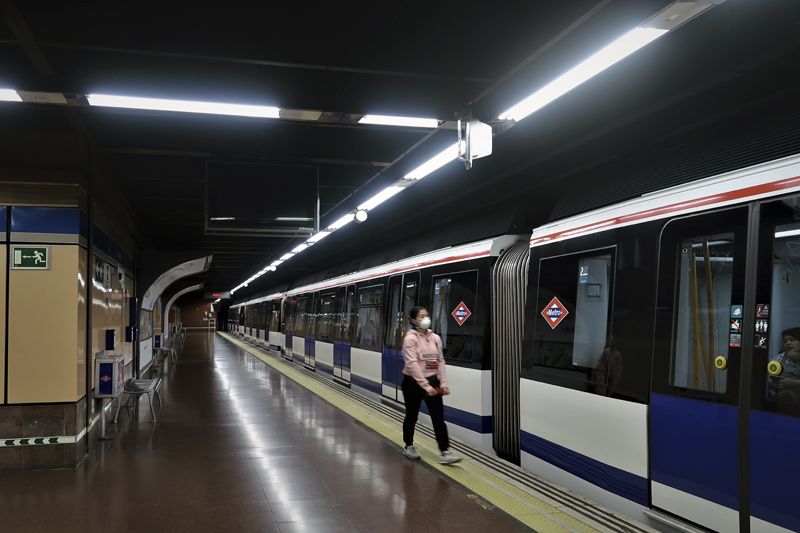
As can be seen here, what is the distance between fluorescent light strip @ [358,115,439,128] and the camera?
5397 millimetres

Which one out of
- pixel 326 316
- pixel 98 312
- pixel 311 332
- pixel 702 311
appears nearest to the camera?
pixel 702 311

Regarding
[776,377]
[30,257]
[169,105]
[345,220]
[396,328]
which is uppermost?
[169,105]

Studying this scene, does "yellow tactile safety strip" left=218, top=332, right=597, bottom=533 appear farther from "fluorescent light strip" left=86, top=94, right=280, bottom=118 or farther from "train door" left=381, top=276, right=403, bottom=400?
"fluorescent light strip" left=86, top=94, right=280, bottom=118

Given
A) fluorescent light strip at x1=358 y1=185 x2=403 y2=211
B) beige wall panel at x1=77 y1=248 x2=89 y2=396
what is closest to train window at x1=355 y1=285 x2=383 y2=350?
fluorescent light strip at x1=358 y1=185 x2=403 y2=211

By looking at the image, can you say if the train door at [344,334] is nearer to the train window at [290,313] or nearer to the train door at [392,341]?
the train door at [392,341]

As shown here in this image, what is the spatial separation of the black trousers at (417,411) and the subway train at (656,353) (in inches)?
22.7

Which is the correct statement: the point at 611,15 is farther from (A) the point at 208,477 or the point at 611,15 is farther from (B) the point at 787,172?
(A) the point at 208,477

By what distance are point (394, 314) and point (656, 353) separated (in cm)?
598

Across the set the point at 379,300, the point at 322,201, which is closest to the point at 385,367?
the point at 379,300

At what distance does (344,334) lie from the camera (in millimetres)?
12922

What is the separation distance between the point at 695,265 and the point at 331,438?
4.65 metres

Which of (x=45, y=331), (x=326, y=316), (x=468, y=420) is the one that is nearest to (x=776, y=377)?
(x=468, y=420)

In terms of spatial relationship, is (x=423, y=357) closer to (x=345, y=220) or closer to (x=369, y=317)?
(x=345, y=220)

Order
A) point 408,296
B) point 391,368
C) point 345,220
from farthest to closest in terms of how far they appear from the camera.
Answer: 1. point 345,220
2. point 391,368
3. point 408,296
